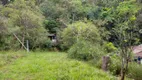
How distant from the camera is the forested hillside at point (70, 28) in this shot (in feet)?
25.5

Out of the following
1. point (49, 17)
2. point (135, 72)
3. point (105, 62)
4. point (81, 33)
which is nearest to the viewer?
point (135, 72)

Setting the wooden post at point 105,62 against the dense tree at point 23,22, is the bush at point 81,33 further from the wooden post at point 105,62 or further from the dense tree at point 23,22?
the wooden post at point 105,62

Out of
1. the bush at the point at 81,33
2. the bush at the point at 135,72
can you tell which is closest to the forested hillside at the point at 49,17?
the bush at the point at 81,33

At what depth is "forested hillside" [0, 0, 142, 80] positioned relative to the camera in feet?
25.5

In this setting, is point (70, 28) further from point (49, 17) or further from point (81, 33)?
point (49, 17)

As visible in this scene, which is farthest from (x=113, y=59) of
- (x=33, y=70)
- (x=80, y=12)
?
(x=80, y=12)

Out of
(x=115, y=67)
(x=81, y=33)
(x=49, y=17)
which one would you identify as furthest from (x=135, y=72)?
(x=49, y=17)

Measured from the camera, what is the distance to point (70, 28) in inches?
535

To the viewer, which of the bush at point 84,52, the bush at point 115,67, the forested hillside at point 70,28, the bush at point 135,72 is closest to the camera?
the bush at point 135,72

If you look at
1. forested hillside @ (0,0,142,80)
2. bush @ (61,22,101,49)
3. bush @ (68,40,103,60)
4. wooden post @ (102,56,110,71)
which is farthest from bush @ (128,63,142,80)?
bush @ (61,22,101,49)

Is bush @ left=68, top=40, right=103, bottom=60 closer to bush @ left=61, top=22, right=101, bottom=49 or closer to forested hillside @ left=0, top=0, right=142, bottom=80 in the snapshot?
forested hillside @ left=0, top=0, right=142, bottom=80

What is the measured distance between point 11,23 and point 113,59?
9681mm

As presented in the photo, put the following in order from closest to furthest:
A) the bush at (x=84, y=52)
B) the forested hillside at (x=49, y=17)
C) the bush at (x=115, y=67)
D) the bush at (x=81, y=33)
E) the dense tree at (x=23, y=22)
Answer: the bush at (x=115, y=67) < the bush at (x=84, y=52) < the forested hillside at (x=49, y=17) < the bush at (x=81, y=33) < the dense tree at (x=23, y=22)

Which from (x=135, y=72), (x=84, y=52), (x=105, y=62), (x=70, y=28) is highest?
(x=70, y=28)
